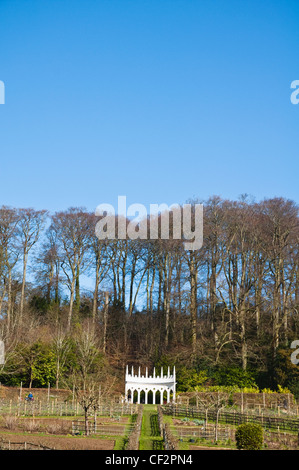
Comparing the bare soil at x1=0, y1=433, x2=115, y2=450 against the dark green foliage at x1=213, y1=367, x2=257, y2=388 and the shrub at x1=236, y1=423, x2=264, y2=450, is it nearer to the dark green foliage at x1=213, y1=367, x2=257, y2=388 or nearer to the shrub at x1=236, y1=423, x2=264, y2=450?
the shrub at x1=236, y1=423, x2=264, y2=450

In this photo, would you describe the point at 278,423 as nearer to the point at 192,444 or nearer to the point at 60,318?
the point at 192,444

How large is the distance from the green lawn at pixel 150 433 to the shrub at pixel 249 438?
3041 millimetres

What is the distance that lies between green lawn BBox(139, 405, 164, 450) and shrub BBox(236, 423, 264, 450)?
3041 mm

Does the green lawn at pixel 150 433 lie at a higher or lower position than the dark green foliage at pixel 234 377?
lower

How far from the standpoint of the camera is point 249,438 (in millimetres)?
22156

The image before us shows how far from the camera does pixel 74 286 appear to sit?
167 feet

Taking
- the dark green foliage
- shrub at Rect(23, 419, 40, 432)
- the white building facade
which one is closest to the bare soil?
shrub at Rect(23, 419, 40, 432)

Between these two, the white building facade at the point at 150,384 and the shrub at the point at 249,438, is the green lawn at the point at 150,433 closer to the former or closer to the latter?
the shrub at the point at 249,438

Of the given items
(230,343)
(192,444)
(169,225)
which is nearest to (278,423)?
(192,444)

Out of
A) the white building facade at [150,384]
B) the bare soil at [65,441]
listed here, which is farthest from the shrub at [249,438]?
the white building facade at [150,384]

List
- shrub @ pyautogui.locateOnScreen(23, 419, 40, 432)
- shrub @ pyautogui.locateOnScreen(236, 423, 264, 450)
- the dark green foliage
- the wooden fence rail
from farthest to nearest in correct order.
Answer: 1. the dark green foliage
2. the wooden fence rail
3. shrub @ pyautogui.locateOnScreen(23, 419, 40, 432)
4. shrub @ pyautogui.locateOnScreen(236, 423, 264, 450)

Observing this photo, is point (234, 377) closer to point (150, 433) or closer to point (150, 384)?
point (150, 384)

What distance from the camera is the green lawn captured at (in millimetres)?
22312

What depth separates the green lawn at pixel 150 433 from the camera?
73.2ft
